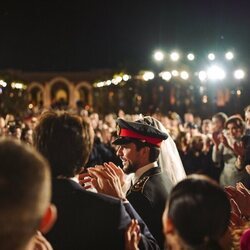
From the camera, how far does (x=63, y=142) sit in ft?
9.83

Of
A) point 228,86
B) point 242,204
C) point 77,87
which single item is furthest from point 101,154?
point 77,87

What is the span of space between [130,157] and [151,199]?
589mm

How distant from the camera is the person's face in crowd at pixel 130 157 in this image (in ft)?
15.4

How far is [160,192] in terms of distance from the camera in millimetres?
4340

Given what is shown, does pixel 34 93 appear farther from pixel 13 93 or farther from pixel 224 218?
pixel 224 218

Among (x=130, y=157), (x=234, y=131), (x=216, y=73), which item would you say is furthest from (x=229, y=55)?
(x=130, y=157)

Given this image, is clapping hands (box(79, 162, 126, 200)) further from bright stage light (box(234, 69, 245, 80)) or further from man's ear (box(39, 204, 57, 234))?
bright stage light (box(234, 69, 245, 80))

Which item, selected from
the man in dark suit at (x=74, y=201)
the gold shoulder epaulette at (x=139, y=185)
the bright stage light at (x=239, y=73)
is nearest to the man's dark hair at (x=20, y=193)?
the man in dark suit at (x=74, y=201)

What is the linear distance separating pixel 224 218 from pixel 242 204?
4.45 ft

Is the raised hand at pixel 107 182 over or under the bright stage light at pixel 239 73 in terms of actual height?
under

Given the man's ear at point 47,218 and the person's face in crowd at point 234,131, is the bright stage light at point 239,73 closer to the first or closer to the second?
the person's face in crowd at point 234,131

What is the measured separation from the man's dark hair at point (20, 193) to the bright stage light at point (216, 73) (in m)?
22.2

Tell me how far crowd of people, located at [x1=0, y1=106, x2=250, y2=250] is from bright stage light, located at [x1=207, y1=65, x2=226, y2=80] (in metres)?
19.4

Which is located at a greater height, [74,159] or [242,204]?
[74,159]
